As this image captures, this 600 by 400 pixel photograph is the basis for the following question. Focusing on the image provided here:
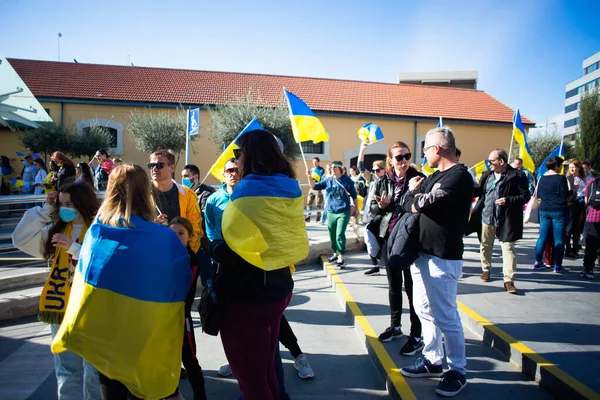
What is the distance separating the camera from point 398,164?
12.2 feet

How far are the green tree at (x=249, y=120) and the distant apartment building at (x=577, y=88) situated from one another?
2819 inches

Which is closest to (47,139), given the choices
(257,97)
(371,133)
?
(257,97)

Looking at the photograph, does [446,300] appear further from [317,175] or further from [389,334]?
[317,175]

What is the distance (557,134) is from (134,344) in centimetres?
2343

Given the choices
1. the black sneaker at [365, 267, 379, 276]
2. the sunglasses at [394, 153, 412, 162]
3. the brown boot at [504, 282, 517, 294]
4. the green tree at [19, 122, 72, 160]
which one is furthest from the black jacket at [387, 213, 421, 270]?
the green tree at [19, 122, 72, 160]

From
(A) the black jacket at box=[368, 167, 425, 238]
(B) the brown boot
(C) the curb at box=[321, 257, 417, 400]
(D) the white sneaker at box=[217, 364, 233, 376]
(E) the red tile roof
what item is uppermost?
(E) the red tile roof

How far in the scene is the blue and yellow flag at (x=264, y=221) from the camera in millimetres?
1995

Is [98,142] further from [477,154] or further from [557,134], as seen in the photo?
[557,134]

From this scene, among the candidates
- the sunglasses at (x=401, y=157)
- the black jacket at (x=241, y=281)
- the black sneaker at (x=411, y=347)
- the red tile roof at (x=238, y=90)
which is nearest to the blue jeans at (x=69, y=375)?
the black jacket at (x=241, y=281)

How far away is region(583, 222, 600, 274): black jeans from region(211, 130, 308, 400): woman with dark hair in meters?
5.85

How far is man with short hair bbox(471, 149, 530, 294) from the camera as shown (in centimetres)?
518

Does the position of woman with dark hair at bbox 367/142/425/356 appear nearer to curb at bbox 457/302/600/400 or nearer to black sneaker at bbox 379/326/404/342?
black sneaker at bbox 379/326/404/342

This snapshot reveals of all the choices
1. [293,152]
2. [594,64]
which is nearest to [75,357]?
[293,152]

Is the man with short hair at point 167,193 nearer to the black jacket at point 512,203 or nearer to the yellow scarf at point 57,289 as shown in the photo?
the yellow scarf at point 57,289
